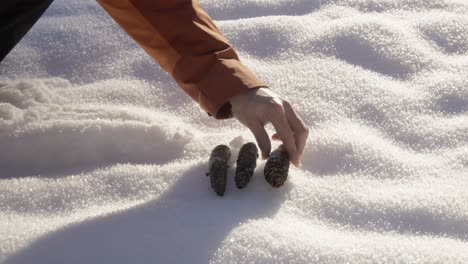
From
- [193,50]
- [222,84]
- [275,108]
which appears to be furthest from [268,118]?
[193,50]

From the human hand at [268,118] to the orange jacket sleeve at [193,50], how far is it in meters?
0.03

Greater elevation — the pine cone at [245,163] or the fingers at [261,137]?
the fingers at [261,137]

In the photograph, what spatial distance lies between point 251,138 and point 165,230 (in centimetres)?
44

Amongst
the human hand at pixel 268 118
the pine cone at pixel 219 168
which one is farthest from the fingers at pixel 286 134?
Answer: the pine cone at pixel 219 168

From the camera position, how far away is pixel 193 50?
70.8 inches

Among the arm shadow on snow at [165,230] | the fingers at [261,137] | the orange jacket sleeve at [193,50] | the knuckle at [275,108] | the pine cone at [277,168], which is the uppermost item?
the orange jacket sleeve at [193,50]

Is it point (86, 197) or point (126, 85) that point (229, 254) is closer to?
point (86, 197)

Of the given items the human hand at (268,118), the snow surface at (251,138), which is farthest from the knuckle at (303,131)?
the snow surface at (251,138)

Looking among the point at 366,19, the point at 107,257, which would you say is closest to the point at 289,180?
the point at 107,257

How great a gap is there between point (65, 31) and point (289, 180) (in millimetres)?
1154

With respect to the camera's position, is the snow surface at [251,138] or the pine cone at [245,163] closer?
the snow surface at [251,138]

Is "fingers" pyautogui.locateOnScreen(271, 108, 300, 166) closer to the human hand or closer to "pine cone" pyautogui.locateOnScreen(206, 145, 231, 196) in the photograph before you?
the human hand

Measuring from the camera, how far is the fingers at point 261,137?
173cm

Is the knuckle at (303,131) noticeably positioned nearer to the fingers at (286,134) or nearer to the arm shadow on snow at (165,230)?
the fingers at (286,134)
